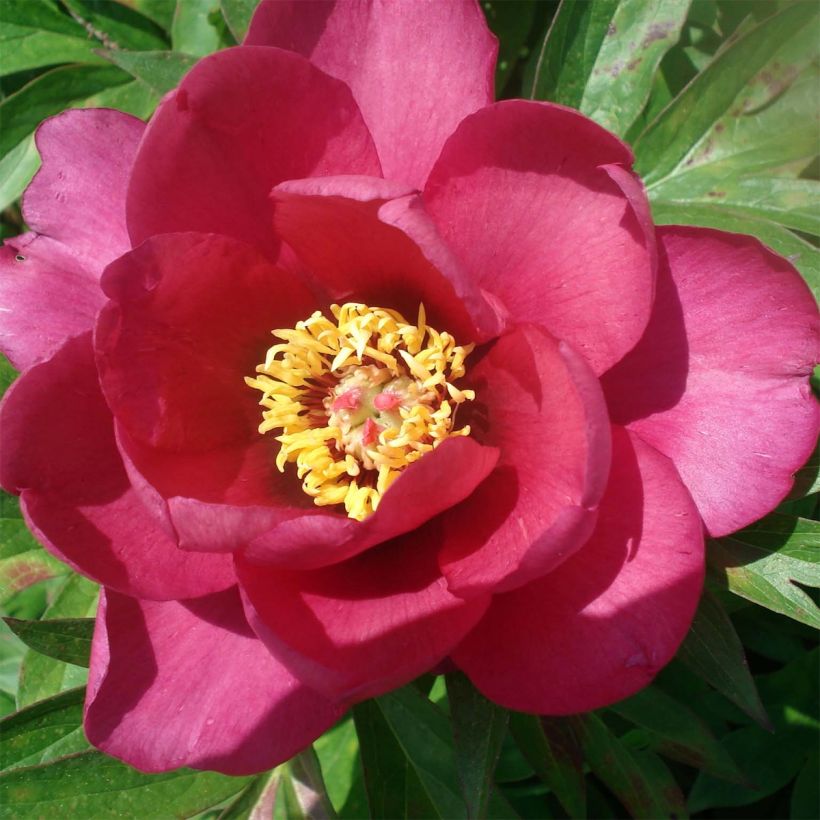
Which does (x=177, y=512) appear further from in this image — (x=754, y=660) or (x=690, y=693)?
(x=754, y=660)

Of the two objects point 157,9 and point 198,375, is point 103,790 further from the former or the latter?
point 157,9

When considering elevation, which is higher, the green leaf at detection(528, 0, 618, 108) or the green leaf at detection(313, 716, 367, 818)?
the green leaf at detection(528, 0, 618, 108)

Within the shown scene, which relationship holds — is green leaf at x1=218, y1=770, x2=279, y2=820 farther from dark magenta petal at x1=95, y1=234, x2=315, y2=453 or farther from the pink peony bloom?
dark magenta petal at x1=95, y1=234, x2=315, y2=453

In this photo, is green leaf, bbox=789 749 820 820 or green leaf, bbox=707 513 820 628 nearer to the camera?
green leaf, bbox=707 513 820 628

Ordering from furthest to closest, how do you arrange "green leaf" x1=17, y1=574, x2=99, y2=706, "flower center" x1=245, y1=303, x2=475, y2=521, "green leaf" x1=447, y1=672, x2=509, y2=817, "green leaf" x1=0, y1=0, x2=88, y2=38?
"green leaf" x1=0, y1=0, x2=88, y2=38, "green leaf" x1=17, y1=574, x2=99, y2=706, "flower center" x1=245, y1=303, x2=475, y2=521, "green leaf" x1=447, y1=672, x2=509, y2=817

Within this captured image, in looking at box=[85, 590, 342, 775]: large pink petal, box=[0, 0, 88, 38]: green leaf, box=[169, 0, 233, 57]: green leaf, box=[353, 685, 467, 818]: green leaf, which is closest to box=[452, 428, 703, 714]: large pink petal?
box=[85, 590, 342, 775]: large pink petal

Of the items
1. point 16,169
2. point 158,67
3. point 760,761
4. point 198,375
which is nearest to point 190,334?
point 198,375
